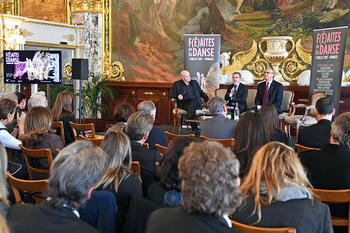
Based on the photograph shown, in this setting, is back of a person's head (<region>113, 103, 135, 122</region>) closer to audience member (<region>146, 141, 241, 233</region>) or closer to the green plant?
audience member (<region>146, 141, 241, 233</region>)

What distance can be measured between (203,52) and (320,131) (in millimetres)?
5691

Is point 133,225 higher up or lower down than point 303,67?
lower down

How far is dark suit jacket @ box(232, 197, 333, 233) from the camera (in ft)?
6.71

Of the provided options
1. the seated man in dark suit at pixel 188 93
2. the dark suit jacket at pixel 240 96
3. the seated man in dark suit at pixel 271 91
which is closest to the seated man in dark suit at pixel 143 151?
the seated man in dark suit at pixel 271 91

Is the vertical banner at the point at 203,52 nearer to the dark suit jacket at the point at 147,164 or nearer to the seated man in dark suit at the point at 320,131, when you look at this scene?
the seated man in dark suit at the point at 320,131

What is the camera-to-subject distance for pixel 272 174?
208 centimetres

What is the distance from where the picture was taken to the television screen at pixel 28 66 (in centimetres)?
879

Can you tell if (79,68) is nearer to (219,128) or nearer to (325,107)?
(219,128)

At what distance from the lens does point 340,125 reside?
10.7 feet

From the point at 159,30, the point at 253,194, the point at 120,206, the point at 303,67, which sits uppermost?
the point at 159,30

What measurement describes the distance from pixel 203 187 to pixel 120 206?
1184 mm

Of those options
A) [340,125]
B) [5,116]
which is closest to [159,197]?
[340,125]

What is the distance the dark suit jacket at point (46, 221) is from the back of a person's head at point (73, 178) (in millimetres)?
39

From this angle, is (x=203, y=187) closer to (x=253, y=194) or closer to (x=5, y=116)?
(x=253, y=194)
